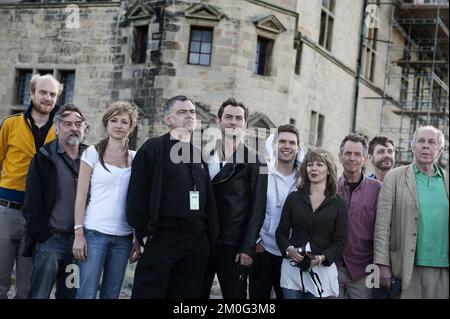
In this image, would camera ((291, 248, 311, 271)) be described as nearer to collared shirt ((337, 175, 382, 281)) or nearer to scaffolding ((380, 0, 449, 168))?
collared shirt ((337, 175, 382, 281))

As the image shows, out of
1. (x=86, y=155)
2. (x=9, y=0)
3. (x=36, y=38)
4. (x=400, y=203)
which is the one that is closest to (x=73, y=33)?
(x=36, y=38)

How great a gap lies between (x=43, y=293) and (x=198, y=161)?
5.29ft

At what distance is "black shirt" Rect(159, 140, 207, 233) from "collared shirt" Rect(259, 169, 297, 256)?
74 cm

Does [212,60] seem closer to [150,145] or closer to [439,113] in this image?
[150,145]

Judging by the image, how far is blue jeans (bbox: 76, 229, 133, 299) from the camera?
4.54 m

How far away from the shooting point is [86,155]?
4.69 meters

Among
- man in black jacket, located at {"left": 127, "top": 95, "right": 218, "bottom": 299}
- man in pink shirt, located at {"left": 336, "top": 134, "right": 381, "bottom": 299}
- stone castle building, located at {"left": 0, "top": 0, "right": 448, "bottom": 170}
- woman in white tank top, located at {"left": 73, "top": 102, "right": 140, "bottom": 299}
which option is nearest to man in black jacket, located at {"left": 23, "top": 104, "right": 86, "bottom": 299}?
woman in white tank top, located at {"left": 73, "top": 102, "right": 140, "bottom": 299}

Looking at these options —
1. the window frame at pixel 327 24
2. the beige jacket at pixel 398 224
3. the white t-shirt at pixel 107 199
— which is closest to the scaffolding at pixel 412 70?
the window frame at pixel 327 24

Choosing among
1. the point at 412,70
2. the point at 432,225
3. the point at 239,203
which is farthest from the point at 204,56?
the point at 412,70

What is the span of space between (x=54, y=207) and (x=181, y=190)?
→ 1.06 meters

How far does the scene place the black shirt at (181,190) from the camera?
4.52 m
